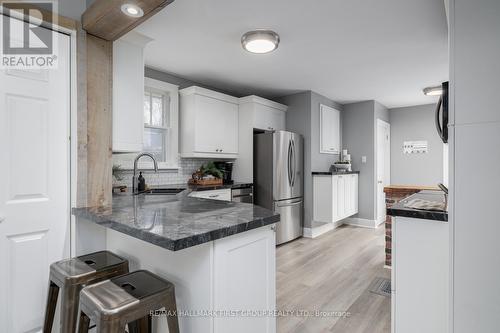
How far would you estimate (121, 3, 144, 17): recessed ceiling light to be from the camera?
5.08ft

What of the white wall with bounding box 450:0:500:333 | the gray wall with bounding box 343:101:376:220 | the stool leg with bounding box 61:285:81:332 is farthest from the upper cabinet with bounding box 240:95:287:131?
the stool leg with bounding box 61:285:81:332

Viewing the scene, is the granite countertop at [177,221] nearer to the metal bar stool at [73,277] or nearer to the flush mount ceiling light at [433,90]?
the metal bar stool at [73,277]

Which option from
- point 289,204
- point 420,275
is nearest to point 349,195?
point 289,204

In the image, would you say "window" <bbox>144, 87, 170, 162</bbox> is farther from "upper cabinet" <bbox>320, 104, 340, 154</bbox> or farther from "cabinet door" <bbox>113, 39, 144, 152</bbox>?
"upper cabinet" <bbox>320, 104, 340, 154</bbox>

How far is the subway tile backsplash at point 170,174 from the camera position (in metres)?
3.13

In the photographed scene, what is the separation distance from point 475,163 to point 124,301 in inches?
60.6

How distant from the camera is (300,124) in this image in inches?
183

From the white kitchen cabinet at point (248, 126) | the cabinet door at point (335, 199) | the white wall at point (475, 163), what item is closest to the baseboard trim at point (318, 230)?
the cabinet door at point (335, 199)

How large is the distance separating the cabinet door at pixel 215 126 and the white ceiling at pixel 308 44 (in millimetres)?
388

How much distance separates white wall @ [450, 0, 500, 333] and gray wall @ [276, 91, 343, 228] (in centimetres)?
339

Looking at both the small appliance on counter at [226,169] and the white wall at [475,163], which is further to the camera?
the small appliance on counter at [226,169]

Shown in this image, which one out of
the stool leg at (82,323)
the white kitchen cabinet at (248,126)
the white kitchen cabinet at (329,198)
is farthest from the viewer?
the white kitchen cabinet at (329,198)

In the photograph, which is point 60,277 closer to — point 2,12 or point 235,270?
point 235,270

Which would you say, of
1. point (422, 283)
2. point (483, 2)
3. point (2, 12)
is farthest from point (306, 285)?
point (2, 12)
